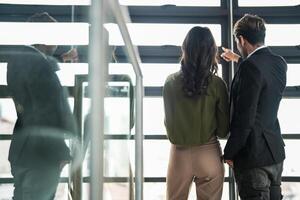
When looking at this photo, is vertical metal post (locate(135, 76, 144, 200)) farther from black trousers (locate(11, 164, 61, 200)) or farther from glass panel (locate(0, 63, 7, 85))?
glass panel (locate(0, 63, 7, 85))

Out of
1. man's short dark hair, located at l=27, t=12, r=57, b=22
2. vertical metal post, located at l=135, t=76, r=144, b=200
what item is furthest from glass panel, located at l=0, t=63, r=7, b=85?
vertical metal post, located at l=135, t=76, r=144, b=200

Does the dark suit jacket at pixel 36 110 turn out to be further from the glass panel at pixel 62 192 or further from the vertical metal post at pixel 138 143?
the vertical metal post at pixel 138 143

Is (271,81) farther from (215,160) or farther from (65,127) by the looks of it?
(65,127)

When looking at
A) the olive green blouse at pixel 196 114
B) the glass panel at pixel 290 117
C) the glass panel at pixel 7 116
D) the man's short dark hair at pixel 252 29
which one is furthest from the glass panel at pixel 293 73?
the glass panel at pixel 7 116

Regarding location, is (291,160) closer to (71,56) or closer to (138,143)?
(138,143)

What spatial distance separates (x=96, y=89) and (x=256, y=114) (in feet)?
4.25

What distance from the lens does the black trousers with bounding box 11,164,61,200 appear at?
810mm

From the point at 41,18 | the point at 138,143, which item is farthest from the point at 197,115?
the point at 41,18

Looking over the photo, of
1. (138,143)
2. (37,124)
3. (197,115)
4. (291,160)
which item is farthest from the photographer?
(291,160)

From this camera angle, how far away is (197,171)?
2.30 meters

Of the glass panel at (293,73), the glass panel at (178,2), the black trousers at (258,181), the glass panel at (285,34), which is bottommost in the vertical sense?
the black trousers at (258,181)

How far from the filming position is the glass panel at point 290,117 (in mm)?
3736

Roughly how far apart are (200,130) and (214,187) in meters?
0.31

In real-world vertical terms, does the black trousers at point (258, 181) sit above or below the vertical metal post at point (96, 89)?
below
